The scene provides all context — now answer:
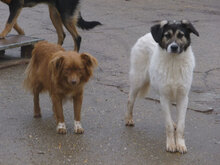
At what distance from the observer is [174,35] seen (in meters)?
4.78

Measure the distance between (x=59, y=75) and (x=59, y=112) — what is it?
1.52 ft

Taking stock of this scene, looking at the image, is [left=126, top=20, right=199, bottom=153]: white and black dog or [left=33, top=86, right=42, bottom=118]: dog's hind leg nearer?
[left=126, top=20, right=199, bottom=153]: white and black dog

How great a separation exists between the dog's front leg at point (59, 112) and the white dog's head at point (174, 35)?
1267mm

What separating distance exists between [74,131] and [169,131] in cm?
107

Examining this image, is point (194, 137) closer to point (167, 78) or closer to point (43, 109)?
point (167, 78)

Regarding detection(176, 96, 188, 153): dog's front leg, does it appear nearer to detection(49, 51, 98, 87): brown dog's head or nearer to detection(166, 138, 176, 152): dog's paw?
detection(166, 138, 176, 152): dog's paw

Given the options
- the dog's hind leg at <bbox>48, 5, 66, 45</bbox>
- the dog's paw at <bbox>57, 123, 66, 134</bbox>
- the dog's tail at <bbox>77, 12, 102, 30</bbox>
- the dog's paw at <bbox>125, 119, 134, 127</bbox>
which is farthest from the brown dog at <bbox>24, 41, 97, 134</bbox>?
the dog's tail at <bbox>77, 12, 102, 30</bbox>

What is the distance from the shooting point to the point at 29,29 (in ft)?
34.0

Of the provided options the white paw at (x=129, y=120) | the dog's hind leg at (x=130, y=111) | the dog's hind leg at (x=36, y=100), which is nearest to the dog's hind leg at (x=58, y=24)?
the dog's hind leg at (x=36, y=100)

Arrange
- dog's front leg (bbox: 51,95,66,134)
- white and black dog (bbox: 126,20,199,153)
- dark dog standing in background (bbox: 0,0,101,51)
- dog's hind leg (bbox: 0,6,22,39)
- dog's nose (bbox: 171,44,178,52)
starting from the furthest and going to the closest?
dark dog standing in background (bbox: 0,0,101,51)
dog's hind leg (bbox: 0,6,22,39)
dog's front leg (bbox: 51,95,66,134)
white and black dog (bbox: 126,20,199,153)
dog's nose (bbox: 171,44,178,52)

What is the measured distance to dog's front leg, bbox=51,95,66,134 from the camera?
16.9 feet

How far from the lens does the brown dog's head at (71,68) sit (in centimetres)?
487

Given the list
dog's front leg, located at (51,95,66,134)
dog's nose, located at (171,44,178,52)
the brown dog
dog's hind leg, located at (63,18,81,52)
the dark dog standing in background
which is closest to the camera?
dog's nose, located at (171,44,178,52)

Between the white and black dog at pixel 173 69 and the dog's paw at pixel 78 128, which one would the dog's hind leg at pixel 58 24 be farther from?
the white and black dog at pixel 173 69
